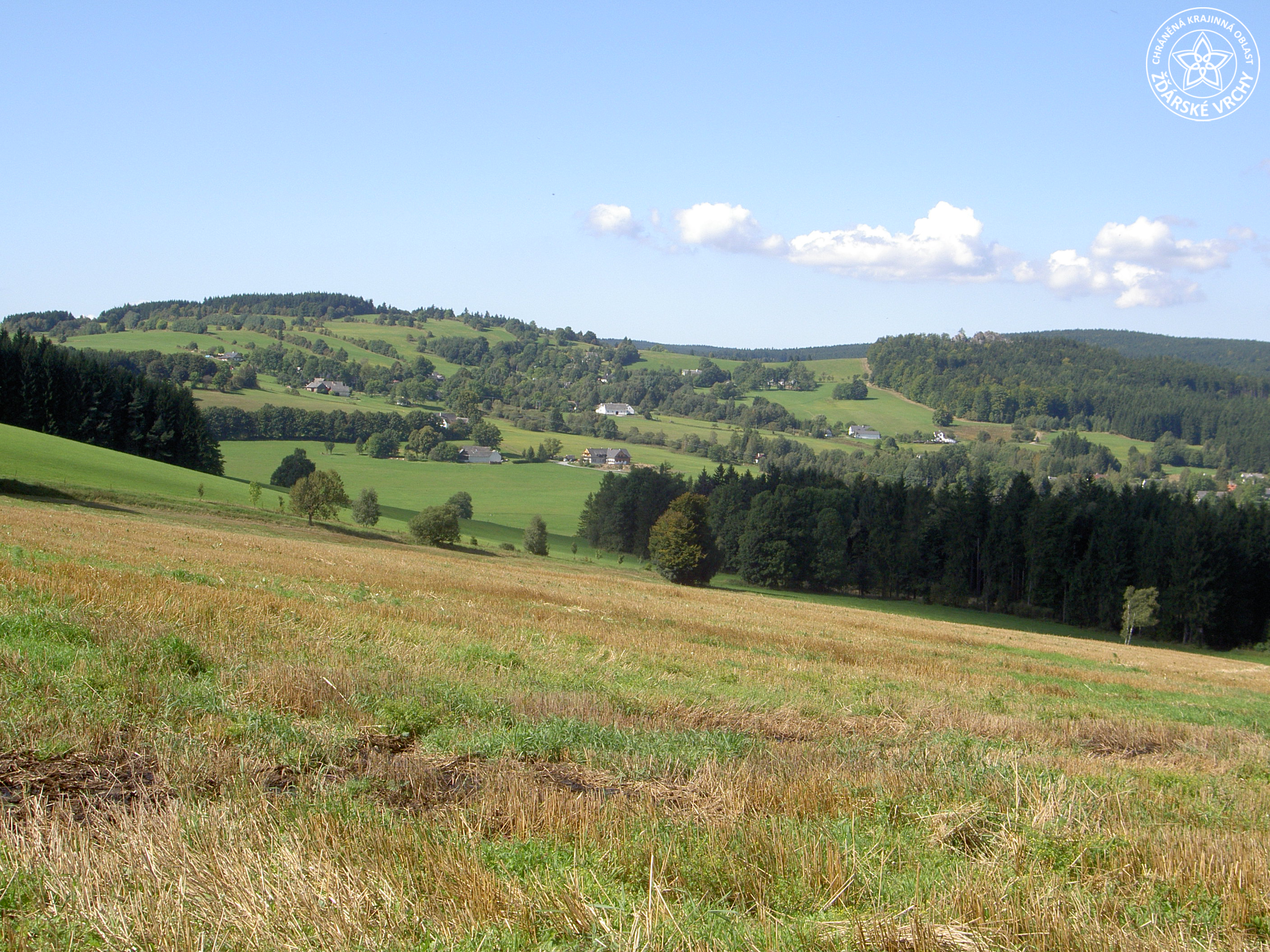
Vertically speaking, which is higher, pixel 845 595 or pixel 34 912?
pixel 34 912

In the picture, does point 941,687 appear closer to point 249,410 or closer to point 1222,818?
point 1222,818

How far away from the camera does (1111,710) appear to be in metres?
14.4

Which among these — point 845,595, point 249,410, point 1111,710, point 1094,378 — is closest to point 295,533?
point 1111,710

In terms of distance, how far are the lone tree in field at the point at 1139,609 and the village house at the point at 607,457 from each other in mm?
86295

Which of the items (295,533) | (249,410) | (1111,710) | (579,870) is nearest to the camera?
(579,870)

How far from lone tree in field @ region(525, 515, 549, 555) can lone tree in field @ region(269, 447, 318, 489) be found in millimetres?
31466

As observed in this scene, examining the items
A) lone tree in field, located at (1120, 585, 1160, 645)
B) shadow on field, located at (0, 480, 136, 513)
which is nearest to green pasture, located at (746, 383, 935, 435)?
lone tree in field, located at (1120, 585, 1160, 645)

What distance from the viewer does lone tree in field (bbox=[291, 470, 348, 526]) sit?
60.2 metres

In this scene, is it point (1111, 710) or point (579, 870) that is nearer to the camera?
point (579, 870)

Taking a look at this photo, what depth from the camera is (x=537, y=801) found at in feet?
18.0

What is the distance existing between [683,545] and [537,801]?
6382cm

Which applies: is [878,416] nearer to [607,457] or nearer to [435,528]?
[607,457]

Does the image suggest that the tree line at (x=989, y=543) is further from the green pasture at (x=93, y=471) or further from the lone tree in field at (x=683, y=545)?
the green pasture at (x=93, y=471)

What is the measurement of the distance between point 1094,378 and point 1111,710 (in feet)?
695
